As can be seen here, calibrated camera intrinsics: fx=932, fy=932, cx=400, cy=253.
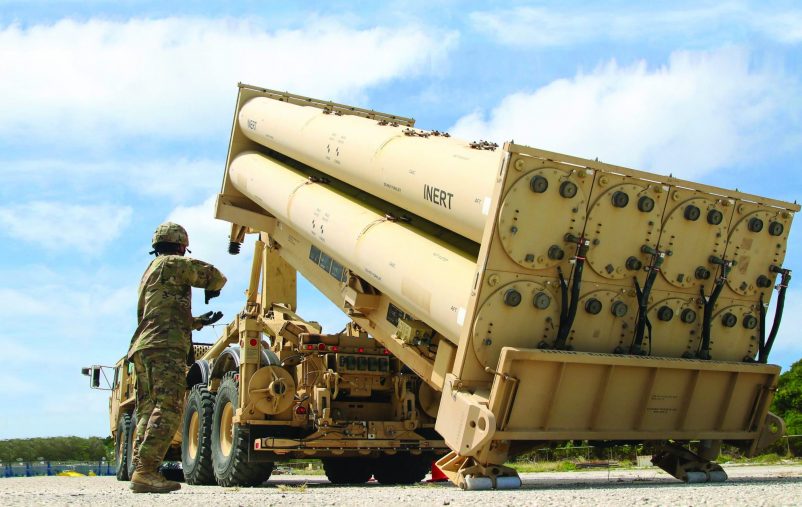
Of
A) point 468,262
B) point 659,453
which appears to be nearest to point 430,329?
point 468,262

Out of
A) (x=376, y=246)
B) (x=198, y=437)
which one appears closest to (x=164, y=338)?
(x=376, y=246)

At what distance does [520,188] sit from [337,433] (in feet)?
14.1

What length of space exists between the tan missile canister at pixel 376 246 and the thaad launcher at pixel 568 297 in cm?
2

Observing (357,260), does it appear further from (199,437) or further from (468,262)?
(199,437)

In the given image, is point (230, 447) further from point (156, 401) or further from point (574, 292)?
point (574, 292)

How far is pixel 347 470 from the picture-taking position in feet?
40.5

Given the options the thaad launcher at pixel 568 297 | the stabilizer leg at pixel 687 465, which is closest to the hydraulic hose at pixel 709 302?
the thaad launcher at pixel 568 297

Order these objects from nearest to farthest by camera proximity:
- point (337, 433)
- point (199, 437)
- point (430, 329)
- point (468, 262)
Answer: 1. point (468, 262)
2. point (430, 329)
3. point (337, 433)
4. point (199, 437)

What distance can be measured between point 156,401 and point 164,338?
0.53 meters

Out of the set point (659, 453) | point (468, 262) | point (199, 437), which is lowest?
point (199, 437)

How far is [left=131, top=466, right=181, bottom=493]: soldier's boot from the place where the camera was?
727 cm

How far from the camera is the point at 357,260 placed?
8.77 meters

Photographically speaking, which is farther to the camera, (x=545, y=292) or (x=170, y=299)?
(x=170, y=299)

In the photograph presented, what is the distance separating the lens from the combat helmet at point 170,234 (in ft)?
26.7
